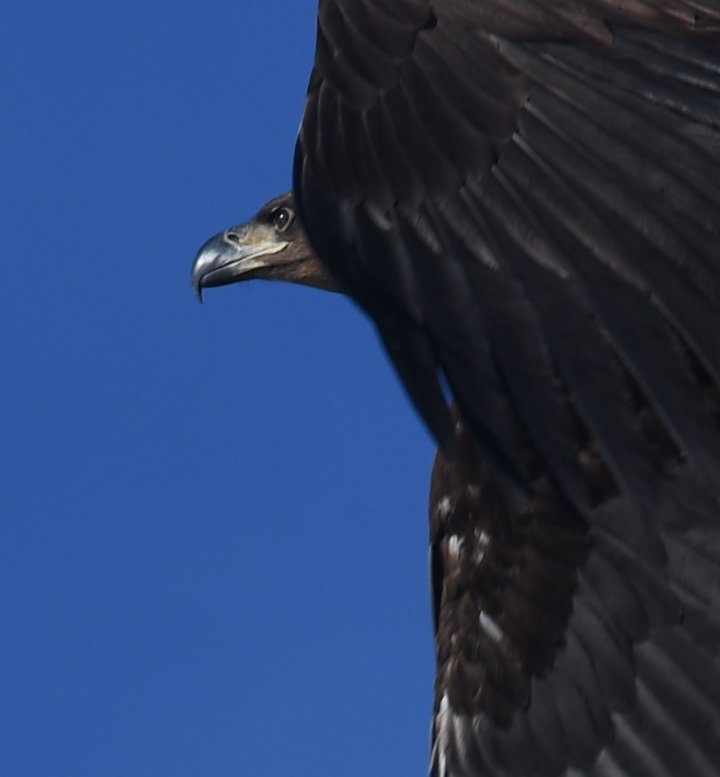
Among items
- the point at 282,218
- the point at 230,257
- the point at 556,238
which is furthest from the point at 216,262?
the point at 556,238

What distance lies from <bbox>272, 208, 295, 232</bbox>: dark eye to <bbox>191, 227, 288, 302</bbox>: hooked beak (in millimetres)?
114

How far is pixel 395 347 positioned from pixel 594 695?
234 centimetres

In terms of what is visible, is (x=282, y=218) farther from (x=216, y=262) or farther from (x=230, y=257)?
(x=216, y=262)

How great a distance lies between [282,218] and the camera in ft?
41.2

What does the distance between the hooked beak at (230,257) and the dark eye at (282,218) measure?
11 centimetres

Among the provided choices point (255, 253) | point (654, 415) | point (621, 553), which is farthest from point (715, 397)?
point (255, 253)

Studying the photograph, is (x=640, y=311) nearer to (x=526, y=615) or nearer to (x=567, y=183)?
(x=567, y=183)

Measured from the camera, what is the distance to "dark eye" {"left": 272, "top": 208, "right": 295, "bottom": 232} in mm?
12531

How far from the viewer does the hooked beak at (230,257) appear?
12086 millimetres

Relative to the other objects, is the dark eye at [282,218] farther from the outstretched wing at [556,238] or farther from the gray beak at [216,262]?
the outstretched wing at [556,238]

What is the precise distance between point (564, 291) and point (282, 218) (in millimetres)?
5230

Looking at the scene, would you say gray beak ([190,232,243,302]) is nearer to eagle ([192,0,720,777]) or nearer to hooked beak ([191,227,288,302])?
hooked beak ([191,227,288,302])

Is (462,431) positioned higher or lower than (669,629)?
higher

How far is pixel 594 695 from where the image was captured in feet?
29.9
